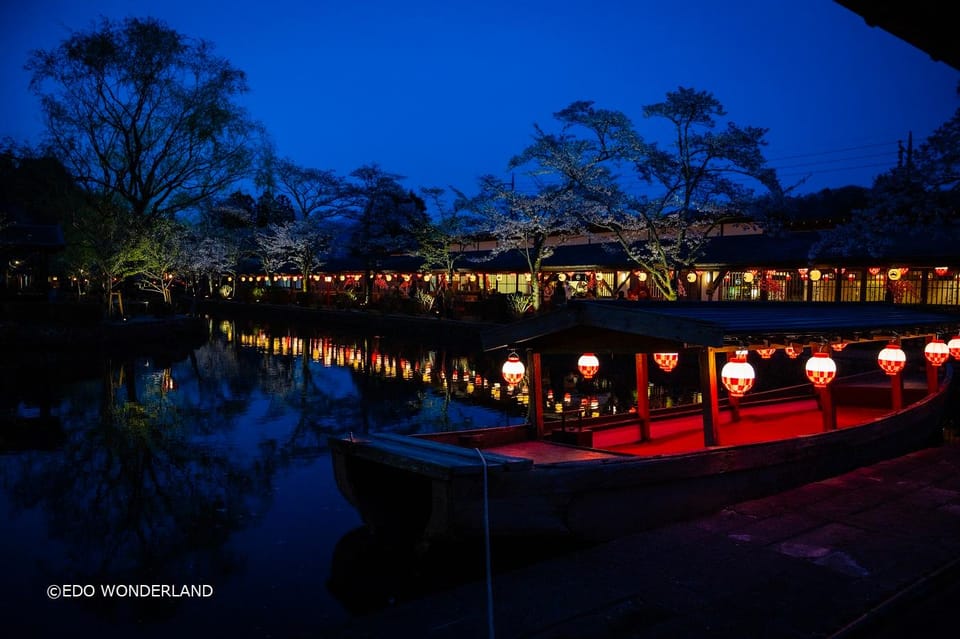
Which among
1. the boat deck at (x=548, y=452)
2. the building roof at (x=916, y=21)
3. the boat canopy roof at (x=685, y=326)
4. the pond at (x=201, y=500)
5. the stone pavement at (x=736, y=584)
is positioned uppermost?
the building roof at (x=916, y=21)

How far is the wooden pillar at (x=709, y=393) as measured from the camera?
7133 millimetres

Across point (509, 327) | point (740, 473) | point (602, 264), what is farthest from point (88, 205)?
point (740, 473)

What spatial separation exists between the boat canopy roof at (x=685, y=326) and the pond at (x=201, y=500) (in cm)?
244

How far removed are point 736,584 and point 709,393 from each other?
2.49 metres

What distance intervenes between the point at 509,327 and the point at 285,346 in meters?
20.4

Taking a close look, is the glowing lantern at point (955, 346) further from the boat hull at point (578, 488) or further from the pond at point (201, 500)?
the pond at point (201, 500)

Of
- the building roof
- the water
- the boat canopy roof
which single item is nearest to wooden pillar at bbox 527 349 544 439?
the boat canopy roof

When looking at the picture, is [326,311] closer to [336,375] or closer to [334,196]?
[334,196]

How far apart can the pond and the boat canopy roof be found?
8.00 feet

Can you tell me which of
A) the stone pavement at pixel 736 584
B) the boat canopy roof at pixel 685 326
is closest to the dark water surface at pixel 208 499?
the stone pavement at pixel 736 584

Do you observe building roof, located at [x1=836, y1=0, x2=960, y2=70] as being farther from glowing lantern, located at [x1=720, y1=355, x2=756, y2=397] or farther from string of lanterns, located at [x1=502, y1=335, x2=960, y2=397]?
glowing lantern, located at [x1=720, y1=355, x2=756, y2=397]

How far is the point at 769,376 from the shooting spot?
761 inches

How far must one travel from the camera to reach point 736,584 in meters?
5.13

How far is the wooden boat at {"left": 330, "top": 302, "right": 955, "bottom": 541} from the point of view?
558cm
